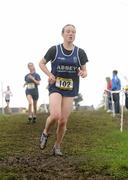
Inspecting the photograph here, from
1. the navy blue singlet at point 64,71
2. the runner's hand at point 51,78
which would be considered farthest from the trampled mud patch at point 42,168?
the runner's hand at point 51,78

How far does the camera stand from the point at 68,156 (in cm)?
1059

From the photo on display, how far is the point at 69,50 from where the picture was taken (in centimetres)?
1025

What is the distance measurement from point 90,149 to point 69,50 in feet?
8.46

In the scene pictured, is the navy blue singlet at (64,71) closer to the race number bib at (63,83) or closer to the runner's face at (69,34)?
the race number bib at (63,83)

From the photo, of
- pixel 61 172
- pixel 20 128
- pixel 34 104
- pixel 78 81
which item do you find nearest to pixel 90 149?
pixel 78 81

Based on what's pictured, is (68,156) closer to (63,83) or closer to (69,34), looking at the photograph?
(63,83)

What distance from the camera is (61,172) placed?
342 inches

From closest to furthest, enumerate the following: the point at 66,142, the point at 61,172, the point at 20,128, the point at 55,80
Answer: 1. the point at 61,172
2. the point at 55,80
3. the point at 66,142
4. the point at 20,128

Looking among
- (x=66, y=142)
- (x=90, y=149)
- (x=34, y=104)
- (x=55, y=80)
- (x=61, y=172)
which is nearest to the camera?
(x=61, y=172)

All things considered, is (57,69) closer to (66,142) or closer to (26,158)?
(26,158)

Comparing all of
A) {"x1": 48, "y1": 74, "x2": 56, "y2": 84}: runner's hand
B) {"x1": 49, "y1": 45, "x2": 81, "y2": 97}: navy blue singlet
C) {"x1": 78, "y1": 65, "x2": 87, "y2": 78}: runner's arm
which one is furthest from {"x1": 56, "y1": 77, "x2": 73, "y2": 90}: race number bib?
{"x1": 78, "y1": 65, "x2": 87, "y2": 78}: runner's arm

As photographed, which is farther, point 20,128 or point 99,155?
point 20,128

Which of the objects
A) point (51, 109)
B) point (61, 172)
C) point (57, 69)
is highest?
point (57, 69)

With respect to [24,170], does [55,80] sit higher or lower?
higher
